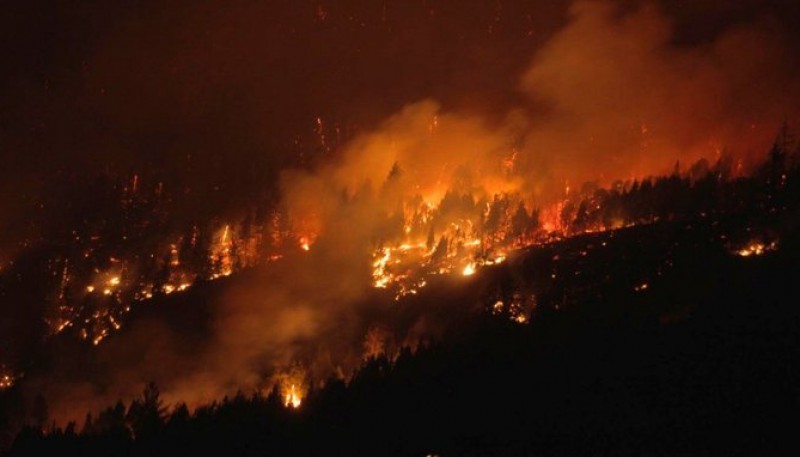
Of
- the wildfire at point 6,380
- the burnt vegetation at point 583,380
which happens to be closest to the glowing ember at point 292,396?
the burnt vegetation at point 583,380

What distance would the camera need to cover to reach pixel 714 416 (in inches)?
3098

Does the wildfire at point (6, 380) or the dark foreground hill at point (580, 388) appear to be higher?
the wildfire at point (6, 380)

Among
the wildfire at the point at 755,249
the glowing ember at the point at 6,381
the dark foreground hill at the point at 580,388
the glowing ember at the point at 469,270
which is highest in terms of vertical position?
the glowing ember at the point at 469,270

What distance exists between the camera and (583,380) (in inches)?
3782

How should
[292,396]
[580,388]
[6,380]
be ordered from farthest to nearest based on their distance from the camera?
[6,380]
[292,396]
[580,388]

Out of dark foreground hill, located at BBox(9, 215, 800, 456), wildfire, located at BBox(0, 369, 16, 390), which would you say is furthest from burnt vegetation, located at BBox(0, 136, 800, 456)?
wildfire, located at BBox(0, 369, 16, 390)

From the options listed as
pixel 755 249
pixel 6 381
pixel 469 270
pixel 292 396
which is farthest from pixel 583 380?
pixel 6 381

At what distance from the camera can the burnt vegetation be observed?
81.3 meters

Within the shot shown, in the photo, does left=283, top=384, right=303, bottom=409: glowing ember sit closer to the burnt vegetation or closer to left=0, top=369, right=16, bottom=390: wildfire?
the burnt vegetation

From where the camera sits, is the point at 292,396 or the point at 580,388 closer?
the point at 580,388

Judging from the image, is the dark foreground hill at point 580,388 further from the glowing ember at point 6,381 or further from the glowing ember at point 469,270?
the glowing ember at point 6,381

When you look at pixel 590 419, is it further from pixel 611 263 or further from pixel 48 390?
pixel 48 390

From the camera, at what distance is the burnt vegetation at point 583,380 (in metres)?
81.3

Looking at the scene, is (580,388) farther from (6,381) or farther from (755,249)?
(6,381)
